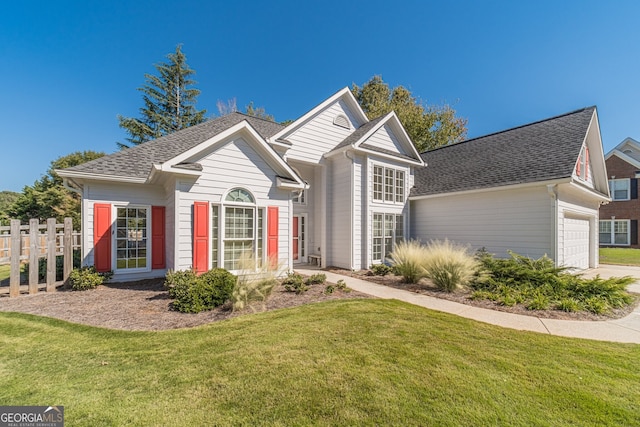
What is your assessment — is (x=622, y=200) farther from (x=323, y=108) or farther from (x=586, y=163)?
(x=323, y=108)

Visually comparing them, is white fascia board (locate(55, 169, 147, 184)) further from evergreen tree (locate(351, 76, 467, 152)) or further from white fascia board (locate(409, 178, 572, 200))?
evergreen tree (locate(351, 76, 467, 152))

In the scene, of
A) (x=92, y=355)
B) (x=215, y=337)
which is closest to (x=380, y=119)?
(x=215, y=337)

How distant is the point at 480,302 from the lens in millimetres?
6309

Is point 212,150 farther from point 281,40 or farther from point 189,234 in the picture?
point 281,40

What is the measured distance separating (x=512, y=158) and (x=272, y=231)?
10.3m

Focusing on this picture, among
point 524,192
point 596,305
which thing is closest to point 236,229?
point 596,305

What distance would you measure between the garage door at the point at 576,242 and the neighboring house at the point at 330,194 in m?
0.08

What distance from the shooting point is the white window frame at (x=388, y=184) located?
1145 centimetres

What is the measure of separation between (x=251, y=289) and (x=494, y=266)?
7.07m

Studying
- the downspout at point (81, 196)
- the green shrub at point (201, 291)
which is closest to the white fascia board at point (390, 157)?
the green shrub at point (201, 291)

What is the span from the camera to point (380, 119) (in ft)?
39.1

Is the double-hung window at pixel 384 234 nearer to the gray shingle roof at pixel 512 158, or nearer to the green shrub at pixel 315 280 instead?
the gray shingle roof at pixel 512 158

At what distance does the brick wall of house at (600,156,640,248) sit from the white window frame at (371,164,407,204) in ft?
75.6

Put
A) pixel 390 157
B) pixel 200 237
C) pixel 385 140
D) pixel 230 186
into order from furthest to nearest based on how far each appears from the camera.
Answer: pixel 385 140 → pixel 390 157 → pixel 230 186 → pixel 200 237
